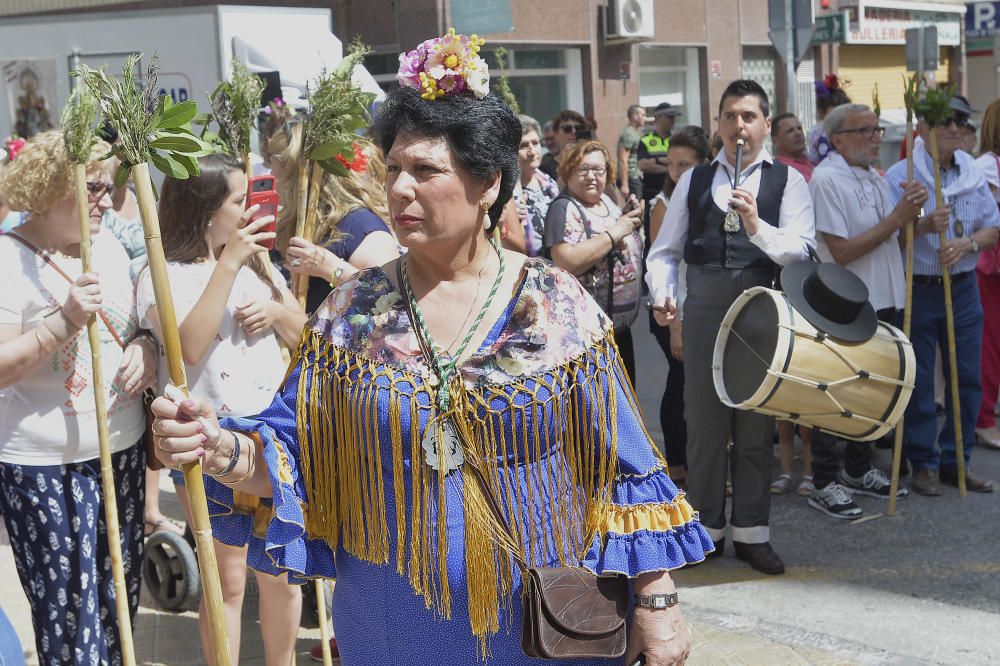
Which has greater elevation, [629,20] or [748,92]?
[629,20]

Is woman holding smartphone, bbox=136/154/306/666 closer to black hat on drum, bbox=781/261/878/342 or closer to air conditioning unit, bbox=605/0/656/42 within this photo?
black hat on drum, bbox=781/261/878/342

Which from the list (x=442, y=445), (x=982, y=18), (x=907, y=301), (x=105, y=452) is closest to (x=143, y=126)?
(x=442, y=445)

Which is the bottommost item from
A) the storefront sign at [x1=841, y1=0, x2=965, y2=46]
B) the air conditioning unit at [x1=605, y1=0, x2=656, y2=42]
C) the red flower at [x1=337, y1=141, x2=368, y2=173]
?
the red flower at [x1=337, y1=141, x2=368, y2=173]

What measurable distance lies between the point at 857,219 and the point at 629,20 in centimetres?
1368

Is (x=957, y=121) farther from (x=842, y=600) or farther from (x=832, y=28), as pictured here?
(x=832, y=28)

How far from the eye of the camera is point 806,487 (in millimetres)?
6441

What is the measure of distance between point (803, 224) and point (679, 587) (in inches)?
65.3

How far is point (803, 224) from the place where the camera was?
207 inches

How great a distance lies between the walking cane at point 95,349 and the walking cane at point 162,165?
113 cm

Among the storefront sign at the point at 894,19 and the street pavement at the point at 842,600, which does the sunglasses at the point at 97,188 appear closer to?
the street pavement at the point at 842,600

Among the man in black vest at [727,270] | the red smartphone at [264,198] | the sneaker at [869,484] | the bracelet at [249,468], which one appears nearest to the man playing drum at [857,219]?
the sneaker at [869,484]

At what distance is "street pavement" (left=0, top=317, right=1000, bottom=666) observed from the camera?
4547mm

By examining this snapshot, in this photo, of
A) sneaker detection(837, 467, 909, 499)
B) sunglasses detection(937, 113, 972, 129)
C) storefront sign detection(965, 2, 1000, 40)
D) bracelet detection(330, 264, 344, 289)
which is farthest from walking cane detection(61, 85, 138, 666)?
storefront sign detection(965, 2, 1000, 40)

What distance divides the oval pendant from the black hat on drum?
8.75 feet
